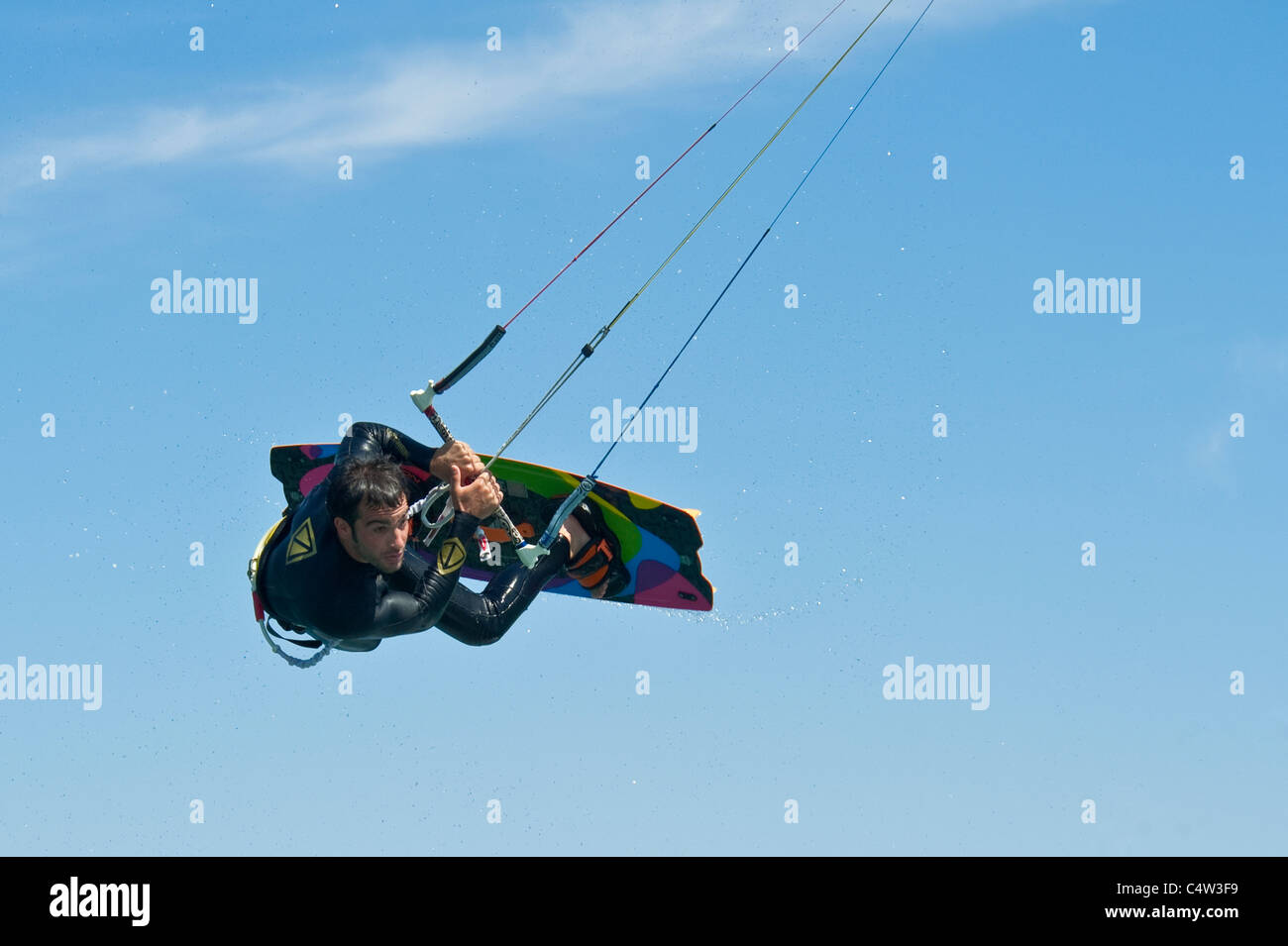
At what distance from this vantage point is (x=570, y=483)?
12672 millimetres

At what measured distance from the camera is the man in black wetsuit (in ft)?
33.2

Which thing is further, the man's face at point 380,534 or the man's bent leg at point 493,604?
the man's bent leg at point 493,604

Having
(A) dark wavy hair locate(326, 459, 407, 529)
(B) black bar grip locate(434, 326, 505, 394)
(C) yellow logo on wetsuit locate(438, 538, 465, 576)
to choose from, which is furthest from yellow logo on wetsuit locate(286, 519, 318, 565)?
(B) black bar grip locate(434, 326, 505, 394)

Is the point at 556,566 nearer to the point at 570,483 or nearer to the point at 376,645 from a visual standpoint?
the point at 570,483

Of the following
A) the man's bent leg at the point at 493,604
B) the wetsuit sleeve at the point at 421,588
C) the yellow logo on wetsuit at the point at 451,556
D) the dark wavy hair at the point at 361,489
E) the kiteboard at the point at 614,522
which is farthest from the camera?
the kiteboard at the point at 614,522

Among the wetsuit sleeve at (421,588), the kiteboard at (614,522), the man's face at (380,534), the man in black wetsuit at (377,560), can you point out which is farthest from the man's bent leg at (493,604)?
the man's face at (380,534)

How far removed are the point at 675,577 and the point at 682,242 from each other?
3.58 m

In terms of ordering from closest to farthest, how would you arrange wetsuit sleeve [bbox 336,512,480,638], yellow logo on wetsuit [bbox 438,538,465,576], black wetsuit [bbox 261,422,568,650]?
black wetsuit [bbox 261,422,568,650], wetsuit sleeve [bbox 336,512,480,638], yellow logo on wetsuit [bbox 438,538,465,576]

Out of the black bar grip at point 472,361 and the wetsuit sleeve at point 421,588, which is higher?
the black bar grip at point 472,361

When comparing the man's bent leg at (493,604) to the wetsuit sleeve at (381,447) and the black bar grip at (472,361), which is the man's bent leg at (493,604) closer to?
the wetsuit sleeve at (381,447)

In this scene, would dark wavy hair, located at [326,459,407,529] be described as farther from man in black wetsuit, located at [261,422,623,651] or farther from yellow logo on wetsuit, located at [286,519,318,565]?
yellow logo on wetsuit, located at [286,519,318,565]

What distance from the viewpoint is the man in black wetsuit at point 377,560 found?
10117 mm

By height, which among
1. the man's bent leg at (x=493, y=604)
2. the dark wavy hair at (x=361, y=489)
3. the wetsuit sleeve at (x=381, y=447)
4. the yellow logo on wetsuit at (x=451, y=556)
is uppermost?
the wetsuit sleeve at (x=381, y=447)
